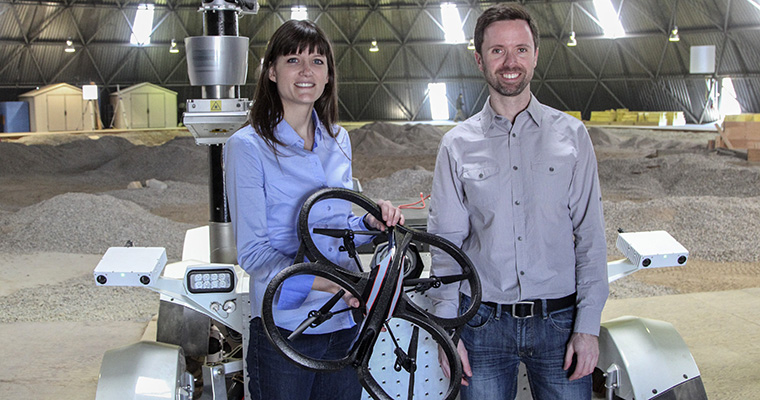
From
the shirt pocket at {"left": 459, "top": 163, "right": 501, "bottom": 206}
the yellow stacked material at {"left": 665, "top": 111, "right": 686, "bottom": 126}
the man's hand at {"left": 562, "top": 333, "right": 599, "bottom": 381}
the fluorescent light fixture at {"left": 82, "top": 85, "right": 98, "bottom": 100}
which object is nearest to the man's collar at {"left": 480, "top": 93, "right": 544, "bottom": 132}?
the shirt pocket at {"left": 459, "top": 163, "right": 501, "bottom": 206}

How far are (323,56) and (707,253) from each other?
7679 millimetres

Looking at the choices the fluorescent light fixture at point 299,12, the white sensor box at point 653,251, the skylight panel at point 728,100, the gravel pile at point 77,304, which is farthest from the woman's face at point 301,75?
the skylight panel at point 728,100

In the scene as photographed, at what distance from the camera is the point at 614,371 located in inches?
128

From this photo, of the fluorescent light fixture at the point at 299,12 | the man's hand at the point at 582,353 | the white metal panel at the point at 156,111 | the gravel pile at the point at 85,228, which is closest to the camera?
the man's hand at the point at 582,353

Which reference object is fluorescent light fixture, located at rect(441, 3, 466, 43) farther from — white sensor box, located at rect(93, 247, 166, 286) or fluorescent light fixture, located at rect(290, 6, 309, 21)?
white sensor box, located at rect(93, 247, 166, 286)

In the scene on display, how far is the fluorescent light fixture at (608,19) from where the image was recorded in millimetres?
29203

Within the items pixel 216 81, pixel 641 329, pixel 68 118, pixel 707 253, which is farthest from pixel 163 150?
pixel 641 329

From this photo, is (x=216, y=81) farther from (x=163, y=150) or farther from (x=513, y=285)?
(x=163, y=150)

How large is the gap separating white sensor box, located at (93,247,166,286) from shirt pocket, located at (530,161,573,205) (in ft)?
5.41

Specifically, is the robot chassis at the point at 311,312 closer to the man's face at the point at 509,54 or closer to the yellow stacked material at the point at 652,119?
the man's face at the point at 509,54

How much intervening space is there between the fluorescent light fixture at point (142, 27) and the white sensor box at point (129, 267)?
29.8 metres

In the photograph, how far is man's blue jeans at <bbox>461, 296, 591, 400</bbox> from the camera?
2586mm

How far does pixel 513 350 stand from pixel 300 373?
796mm

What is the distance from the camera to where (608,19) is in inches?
1162
